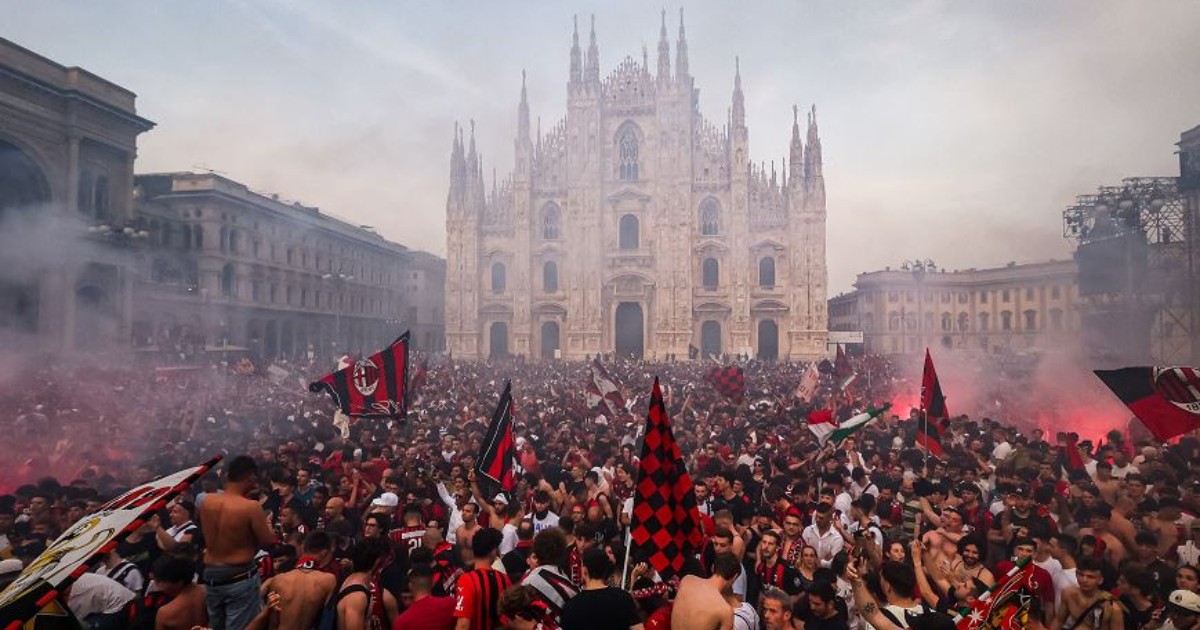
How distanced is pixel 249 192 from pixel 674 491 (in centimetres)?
4541

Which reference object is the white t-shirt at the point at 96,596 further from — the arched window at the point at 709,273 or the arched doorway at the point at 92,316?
the arched window at the point at 709,273

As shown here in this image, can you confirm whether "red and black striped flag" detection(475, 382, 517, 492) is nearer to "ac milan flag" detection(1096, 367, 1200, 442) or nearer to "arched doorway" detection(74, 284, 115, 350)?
"ac milan flag" detection(1096, 367, 1200, 442)

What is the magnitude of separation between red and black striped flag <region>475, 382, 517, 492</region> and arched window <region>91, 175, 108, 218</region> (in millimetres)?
29415

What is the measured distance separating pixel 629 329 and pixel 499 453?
146 feet

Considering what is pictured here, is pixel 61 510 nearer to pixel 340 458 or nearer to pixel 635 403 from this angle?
pixel 340 458

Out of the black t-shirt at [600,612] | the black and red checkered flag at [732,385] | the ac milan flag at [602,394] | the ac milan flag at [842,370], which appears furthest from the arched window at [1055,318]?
the black t-shirt at [600,612]

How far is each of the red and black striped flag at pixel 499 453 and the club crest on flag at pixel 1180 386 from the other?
24.5ft

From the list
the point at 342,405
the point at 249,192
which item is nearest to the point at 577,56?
the point at 249,192

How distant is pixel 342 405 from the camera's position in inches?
470

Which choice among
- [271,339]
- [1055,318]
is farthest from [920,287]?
[271,339]

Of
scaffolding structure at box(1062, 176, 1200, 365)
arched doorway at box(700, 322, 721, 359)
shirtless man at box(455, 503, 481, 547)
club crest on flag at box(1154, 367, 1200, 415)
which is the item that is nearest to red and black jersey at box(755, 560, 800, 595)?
shirtless man at box(455, 503, 481, 547)

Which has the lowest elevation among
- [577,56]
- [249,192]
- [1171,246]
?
[1171,246]

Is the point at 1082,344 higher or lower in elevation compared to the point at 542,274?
lower

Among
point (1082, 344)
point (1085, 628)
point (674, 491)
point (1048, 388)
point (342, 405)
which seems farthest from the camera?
point (1082, 344)
